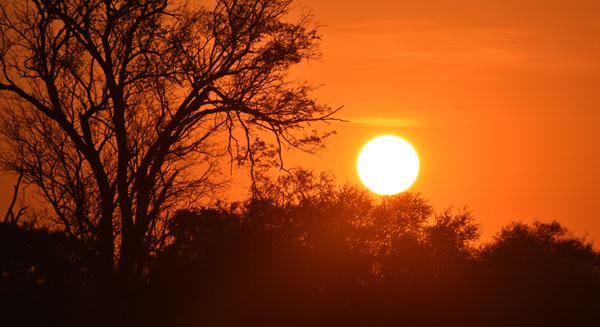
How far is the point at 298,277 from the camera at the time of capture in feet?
63.8

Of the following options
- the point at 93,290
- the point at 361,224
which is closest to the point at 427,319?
the point at 361,224

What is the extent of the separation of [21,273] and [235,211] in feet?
21.2

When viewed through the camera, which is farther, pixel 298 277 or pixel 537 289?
pixel 537 289

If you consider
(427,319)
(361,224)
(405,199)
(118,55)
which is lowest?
(427,319)

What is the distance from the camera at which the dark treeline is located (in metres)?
19.0

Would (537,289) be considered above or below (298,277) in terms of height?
below

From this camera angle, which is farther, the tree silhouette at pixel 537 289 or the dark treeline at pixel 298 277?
the tree silhouette at pixel 537 289

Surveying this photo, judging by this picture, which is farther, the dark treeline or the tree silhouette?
the tree silhouette

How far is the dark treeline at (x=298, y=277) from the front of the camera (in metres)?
19.0

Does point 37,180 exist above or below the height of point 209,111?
below

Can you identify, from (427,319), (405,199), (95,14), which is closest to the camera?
(95,14)

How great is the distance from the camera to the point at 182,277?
19.3 metres

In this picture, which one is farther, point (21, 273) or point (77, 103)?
point (21, 273)

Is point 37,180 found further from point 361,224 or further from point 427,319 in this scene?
point 427,319
